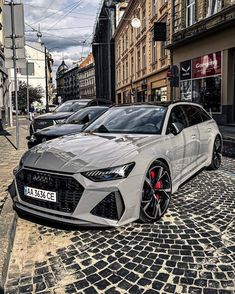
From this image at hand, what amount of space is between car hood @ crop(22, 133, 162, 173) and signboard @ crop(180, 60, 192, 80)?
56.6 feet

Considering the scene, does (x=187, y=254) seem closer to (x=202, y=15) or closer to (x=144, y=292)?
(x=144, y=292)

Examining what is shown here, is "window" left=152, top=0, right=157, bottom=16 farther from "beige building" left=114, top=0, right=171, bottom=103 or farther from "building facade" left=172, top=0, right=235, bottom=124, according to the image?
"building facade" left=172, top=0, right=235, bottom=124

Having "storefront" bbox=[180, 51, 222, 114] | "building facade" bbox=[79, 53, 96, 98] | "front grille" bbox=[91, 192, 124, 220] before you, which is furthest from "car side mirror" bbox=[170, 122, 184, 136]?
"building facade" bbox=[79, 53, 96, 98]

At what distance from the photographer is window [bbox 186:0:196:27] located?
20.3m

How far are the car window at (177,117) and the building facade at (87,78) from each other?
344 feet

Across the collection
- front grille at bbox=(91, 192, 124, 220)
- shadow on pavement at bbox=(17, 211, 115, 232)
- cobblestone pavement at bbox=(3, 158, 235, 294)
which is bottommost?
cobblestone pavement at bbox=(3, 158, 235, 294)

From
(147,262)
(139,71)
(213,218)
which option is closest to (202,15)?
(139,71)

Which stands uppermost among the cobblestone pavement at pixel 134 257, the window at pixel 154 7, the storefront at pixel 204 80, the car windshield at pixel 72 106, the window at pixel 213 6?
the window at pixel 154 7

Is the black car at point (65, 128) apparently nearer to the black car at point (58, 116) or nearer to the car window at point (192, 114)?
the black car at point (58, 116)

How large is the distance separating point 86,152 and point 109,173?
48 centimetres

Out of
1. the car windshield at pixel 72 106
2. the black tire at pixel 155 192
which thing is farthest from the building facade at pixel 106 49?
the black tire at pixel 155 192

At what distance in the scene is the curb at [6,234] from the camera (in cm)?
295

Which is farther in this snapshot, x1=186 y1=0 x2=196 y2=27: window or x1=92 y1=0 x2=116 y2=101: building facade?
x1=92 y1=0 x2=116 y2=101: building facade

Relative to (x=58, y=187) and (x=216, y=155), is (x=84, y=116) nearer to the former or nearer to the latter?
(x=216, y=155)
